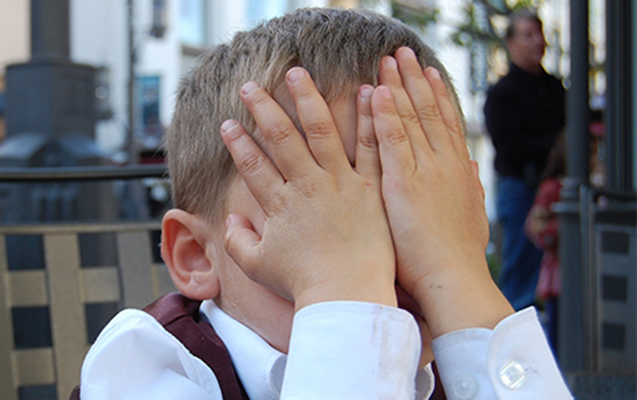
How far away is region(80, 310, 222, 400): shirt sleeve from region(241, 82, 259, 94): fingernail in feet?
1.01

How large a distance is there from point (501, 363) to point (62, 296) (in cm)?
105

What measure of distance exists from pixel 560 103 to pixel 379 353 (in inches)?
158

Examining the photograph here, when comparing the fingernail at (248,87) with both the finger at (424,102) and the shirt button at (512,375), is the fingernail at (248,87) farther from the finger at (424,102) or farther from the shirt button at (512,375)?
the shirt button at (512,375)

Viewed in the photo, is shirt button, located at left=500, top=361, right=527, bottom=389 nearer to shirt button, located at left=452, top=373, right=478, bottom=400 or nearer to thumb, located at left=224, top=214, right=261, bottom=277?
shirt button, located at left=452, top=373, right=478, bottom=400

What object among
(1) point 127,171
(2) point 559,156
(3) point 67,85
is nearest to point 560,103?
(2) point 559,156

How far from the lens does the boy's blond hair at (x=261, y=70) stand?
3.27 feet

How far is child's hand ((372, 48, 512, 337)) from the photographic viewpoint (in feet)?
2.99

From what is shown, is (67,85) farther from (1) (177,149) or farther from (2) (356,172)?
(2) (356,172)

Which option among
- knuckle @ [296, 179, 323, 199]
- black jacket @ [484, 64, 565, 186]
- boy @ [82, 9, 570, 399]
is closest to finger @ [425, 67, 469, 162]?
boy @ [82, 9, 570, 399]

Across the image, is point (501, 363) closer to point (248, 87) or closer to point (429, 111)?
point (429, 111)

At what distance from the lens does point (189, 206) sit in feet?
3.70

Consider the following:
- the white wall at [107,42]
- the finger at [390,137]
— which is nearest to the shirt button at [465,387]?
the finger at [390,137]

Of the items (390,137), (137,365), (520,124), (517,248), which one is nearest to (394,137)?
(390,137)

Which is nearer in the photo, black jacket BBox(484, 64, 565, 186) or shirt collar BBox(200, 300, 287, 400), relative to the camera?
shirt collar BBox(200, 300, 287, 400)
